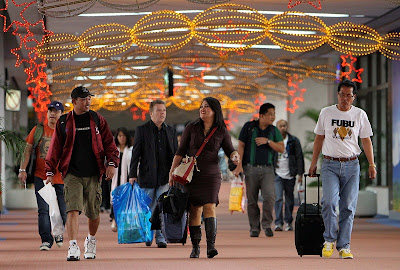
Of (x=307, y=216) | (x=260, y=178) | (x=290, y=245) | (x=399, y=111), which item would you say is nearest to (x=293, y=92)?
(x=399, y=111)

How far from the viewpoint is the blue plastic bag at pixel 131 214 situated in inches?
395

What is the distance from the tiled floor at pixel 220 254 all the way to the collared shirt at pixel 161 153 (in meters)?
0.84

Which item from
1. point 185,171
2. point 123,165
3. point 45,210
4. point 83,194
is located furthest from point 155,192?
point 123,165

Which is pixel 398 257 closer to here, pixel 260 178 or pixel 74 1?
pixel 260 178

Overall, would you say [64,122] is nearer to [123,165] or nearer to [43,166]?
[43,166]

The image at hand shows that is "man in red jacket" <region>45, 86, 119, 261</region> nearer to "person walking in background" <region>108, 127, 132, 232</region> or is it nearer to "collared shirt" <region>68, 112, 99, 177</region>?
"collared shirt" <region>68, 112, 99, 177</region>

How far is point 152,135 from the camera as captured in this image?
1070 cm

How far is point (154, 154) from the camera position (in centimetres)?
1062

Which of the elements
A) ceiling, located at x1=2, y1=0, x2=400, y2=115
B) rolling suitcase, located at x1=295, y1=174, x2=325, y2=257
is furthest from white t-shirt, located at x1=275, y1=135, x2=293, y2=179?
rolling suitcase, located at x1=295, y1=174, x2=325, y2=257

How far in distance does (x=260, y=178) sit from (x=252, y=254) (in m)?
3.09

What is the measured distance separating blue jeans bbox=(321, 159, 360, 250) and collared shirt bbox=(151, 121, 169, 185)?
7.72 feet

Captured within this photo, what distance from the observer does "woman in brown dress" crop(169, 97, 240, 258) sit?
28.9 ft

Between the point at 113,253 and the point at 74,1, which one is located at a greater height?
the point at 74,1

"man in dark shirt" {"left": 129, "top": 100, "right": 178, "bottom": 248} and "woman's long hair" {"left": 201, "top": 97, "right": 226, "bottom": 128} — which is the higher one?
"woman's long hair" {"left": 201, "top": 97, "right": 226, "bottom": 128}
